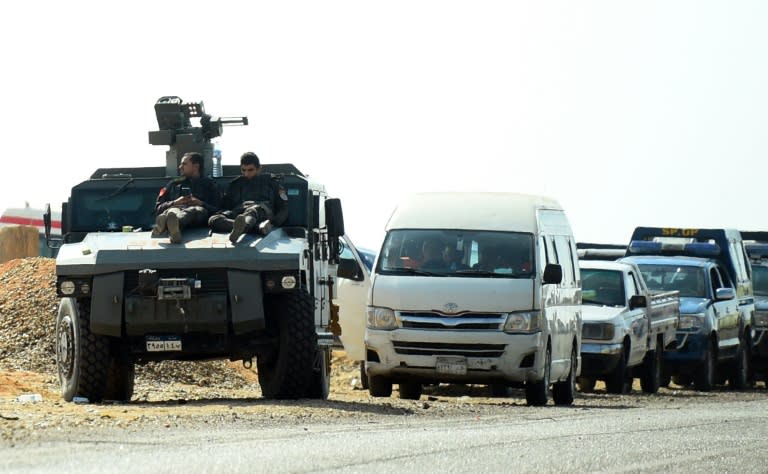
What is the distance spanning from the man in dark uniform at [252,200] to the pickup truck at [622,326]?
24.8 feet

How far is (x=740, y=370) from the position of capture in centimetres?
2945

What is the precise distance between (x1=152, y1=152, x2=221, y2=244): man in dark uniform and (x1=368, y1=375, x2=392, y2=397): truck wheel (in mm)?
2864

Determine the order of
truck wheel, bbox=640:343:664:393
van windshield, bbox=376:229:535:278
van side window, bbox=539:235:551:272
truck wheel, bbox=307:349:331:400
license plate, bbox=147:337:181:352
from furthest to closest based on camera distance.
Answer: truck wheel, bbox=640:343:664:393 < van side window, bbox=539:235:551:272 < van windshield, bbox=376:229:535:278 < truck wheel, bbox=307:349:331:400 < license plate, bbox=147:337:181:352

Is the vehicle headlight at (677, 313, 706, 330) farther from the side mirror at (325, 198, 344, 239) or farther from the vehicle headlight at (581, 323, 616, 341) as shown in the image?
the side mirror at (325, 198, 344, 239)

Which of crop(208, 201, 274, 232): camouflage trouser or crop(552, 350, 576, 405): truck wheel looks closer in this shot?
crop(208, 201, 274, 232): camouflage trouser

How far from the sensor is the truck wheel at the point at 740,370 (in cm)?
2934

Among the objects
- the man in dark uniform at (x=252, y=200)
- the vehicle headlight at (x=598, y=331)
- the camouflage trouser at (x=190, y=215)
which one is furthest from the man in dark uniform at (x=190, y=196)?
the vehicle headlight at (x=598, y=331)

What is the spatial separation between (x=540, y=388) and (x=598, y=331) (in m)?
Result: 5.15

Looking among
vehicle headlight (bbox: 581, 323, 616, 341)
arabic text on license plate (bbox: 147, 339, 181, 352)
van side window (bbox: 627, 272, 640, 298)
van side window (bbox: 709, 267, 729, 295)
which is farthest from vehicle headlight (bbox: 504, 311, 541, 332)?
van side window (bbox: 709, 267, 729, 295)

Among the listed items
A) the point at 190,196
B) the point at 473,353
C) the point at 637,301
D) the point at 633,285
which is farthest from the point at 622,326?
the point at 190,196

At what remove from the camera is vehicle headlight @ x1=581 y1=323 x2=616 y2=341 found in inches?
936

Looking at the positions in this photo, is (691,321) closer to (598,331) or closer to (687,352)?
(687,352)

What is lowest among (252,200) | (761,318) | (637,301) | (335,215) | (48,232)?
(761,318)

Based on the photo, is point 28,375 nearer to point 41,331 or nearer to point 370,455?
point 41,331
